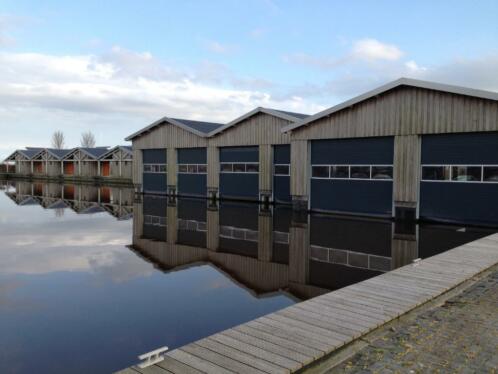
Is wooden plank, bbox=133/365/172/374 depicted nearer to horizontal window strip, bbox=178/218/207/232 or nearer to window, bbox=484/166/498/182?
horizontal window strip, bbox=178/218/207/232

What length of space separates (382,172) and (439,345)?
666 inches

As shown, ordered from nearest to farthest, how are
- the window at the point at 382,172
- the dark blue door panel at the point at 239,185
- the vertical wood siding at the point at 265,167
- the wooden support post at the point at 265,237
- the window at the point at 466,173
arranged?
1. the wooden support post at the point at 265,237
2. the window at the point at 466,173
3. the window at the point at 382,172
4. the vertical wood siding at the point at 265,167
5. the dark blue door panel at the point at 239,185

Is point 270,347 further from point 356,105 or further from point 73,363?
point 356,105

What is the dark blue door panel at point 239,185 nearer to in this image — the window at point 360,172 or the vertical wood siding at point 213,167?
the vertical wood siding at point 213,167

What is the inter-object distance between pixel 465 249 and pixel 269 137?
738 inches

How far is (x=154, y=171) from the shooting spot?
38.6m

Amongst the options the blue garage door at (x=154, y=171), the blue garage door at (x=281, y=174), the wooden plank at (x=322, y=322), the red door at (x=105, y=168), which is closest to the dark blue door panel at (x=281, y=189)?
the blue garage door at (x=281, y=174)

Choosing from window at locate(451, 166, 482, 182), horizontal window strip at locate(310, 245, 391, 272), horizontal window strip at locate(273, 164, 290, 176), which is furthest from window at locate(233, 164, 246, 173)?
horizontal window strip at locate(310, 245, 391, 272)

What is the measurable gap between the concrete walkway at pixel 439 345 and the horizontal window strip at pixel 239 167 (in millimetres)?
23880

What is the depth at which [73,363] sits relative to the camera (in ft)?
19.4

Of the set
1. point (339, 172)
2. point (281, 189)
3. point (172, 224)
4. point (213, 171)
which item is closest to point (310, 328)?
point (172, 224)

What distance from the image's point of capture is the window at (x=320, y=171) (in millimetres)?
24141

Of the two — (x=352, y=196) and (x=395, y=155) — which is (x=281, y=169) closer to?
(x=352, y=196)

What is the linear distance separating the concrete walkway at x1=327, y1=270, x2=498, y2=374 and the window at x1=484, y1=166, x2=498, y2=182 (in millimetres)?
12936
